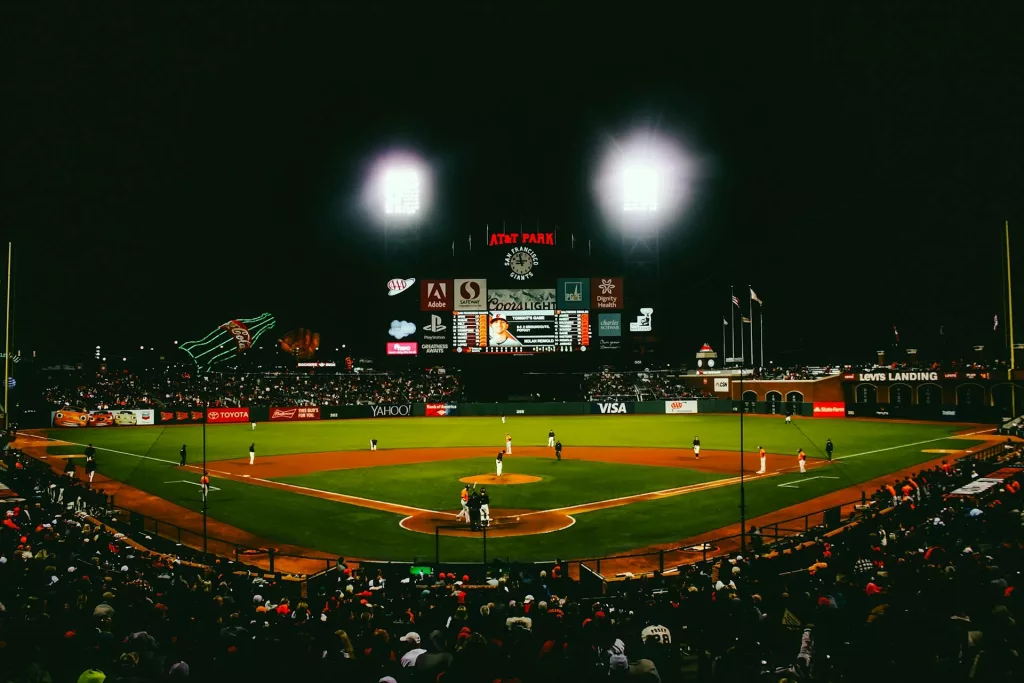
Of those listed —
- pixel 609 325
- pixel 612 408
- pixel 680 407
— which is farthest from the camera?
pixel 680 407

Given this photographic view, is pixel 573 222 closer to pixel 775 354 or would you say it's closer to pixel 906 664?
pixel 775 354

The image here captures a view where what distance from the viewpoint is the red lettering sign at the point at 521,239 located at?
7462cm

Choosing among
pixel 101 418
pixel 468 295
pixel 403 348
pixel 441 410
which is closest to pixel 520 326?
pixel 468 295

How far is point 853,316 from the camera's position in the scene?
99.9 meters

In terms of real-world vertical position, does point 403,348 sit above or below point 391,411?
above

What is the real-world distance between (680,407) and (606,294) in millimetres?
15241

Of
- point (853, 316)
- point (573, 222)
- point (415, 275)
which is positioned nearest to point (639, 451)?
point (415, 275)

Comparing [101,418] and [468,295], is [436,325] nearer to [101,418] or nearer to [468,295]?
[468,295]

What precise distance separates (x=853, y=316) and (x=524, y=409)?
50.4m

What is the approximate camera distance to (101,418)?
2505 inches

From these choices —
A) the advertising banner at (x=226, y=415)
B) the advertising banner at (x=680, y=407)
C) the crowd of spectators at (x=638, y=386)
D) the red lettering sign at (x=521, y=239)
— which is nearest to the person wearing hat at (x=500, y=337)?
the red lettering sign at (x=521, y=239)

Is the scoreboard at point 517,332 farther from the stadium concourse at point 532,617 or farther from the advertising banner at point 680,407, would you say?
the stadium concourse at point 532,617

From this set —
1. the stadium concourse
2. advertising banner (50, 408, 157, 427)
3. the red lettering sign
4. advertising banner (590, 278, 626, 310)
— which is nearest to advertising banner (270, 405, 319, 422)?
advertising banner (50, 408, 157, 427)

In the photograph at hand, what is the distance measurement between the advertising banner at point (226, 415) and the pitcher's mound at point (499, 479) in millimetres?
40705
